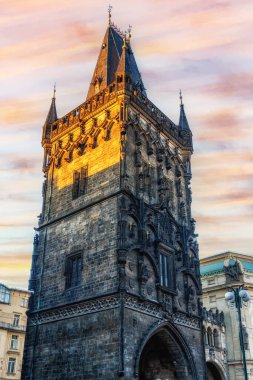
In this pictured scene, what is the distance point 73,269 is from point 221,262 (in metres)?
23.1

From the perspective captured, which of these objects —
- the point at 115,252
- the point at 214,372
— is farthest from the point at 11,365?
the point at 115,252

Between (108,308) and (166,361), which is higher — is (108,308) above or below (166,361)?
above

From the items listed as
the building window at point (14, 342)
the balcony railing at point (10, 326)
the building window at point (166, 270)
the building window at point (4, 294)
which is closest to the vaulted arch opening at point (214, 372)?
the building window at point (166, 270)

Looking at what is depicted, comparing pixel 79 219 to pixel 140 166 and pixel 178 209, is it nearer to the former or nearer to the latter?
pixel 140 166

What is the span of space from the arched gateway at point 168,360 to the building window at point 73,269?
510cm

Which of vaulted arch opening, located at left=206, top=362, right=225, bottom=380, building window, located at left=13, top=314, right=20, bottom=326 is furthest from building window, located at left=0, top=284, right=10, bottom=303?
vaulted arch opening, located at left=206, top=362, right=225, bottom=380

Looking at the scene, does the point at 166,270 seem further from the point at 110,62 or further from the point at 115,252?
the point at 110,62

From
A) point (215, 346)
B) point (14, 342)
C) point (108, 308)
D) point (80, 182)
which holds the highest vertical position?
point (80, 182)

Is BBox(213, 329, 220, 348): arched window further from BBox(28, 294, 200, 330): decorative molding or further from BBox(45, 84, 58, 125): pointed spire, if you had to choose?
BBox(45, 84, 58, 125): pointed spire

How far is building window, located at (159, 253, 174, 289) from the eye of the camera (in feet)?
75.0

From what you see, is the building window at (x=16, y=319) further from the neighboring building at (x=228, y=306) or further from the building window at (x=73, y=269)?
the building window at (x=73, y=269)

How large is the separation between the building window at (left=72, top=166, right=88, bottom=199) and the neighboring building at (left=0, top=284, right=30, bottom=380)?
23.6 metres

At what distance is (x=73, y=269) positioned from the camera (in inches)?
892

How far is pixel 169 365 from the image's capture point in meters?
22.7
